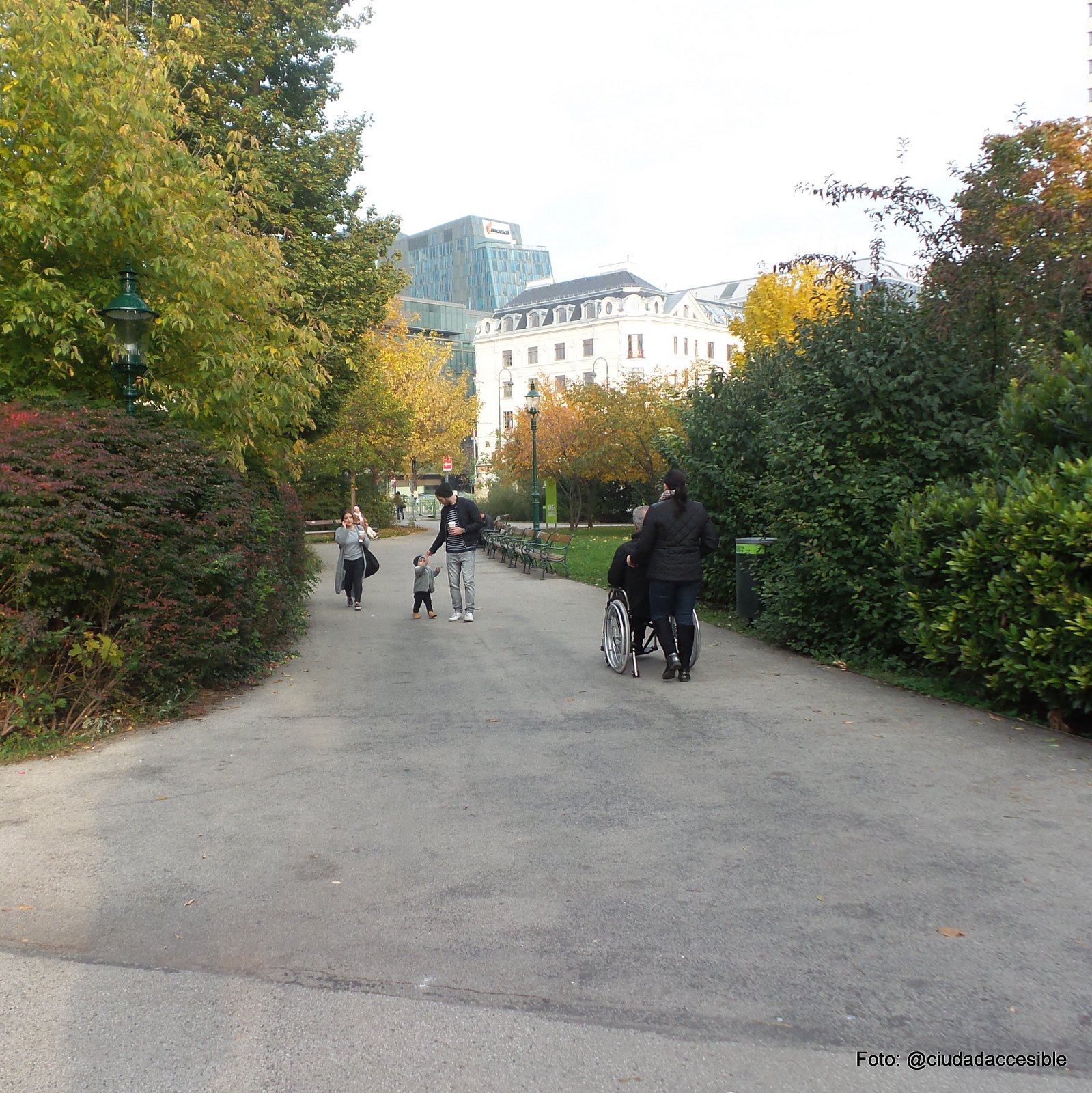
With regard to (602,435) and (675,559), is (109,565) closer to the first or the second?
(675,559)

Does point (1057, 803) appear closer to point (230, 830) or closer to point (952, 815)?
point (952, 815)

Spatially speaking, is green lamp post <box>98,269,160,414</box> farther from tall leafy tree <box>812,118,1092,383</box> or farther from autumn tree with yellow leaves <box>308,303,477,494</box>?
autumn tree with yellow leaves <box>308,303,477,494</box>

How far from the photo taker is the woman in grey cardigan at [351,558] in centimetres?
1672

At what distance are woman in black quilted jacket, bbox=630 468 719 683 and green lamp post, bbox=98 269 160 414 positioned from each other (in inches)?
183

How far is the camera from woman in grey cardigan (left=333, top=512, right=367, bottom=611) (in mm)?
16719

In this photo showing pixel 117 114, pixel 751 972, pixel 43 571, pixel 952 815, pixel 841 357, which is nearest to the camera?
pixel 751 972

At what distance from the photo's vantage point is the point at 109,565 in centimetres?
783

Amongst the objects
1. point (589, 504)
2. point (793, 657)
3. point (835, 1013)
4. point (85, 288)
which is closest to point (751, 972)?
point (835, 1013)

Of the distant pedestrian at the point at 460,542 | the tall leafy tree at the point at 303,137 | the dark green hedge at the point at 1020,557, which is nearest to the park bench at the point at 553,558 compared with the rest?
the tall leafy tree at the point at 303,137

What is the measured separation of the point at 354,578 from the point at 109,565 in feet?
30.7

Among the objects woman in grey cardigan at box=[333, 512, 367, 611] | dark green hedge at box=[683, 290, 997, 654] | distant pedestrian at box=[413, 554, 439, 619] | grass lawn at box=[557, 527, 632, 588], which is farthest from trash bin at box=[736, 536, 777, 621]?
woman in grey cardigan at box=[333, 512, 367, 611]

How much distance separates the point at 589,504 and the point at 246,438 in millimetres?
38633

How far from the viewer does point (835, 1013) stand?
3500 millimetres

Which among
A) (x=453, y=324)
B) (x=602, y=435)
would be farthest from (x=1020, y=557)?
(x=453, y=324)
